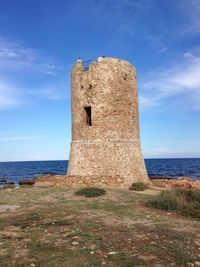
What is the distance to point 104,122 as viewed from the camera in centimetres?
1781

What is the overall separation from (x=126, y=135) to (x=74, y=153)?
11.7 feet

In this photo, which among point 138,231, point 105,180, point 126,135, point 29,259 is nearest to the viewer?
point 29,259

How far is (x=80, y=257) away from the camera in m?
5.56

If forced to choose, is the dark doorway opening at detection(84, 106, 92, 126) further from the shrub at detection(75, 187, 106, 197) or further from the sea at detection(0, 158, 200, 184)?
the sea at detection(0, 158, 200, 184)

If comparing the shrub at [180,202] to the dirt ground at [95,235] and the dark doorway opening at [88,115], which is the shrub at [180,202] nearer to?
the dirt ground at [95,235]

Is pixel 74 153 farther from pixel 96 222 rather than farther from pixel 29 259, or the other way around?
pixel 29 259

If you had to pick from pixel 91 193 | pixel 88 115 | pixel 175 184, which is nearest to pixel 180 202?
pixel 91 193

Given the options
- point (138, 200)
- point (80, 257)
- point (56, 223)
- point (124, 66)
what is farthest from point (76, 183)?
point (80, 257)

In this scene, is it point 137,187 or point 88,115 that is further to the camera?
point 88,115

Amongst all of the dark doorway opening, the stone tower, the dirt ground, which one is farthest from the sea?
the dirt ground

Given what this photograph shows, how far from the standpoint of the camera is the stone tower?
695 inches

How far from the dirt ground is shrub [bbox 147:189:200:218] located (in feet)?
1.44

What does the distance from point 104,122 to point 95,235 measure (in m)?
11.4

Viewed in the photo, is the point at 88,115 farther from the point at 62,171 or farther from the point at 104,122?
the point at 62,171
